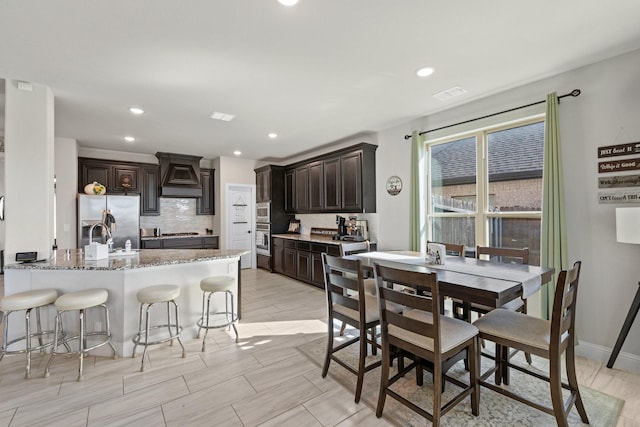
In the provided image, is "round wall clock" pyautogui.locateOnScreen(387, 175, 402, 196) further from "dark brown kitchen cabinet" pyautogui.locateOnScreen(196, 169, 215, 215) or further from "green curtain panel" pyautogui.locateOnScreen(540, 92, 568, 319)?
"dark brown kitchen cabinet" pyautogui.locateOnScreen(196, 169, 215, 215)

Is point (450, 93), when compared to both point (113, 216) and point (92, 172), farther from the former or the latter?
point (92, 172)

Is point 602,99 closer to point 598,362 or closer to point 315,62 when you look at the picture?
point 598,362

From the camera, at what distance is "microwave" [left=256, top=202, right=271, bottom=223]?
6953mm

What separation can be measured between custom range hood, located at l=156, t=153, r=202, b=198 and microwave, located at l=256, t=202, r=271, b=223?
1408 mm

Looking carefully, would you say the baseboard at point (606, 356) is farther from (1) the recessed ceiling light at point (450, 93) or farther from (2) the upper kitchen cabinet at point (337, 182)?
(2) the upper kitchen cabinet at point (337, 182)

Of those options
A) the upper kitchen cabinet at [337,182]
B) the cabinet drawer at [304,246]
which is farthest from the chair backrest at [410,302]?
the cabinet drawer at [304,246]

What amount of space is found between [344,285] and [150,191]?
5.90 metres

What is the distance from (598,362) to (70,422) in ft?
14.0

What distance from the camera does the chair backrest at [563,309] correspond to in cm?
168

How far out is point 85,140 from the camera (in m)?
5.46

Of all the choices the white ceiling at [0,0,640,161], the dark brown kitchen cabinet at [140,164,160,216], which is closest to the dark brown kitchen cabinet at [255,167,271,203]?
the dark brown kitchen cabinet at [140,164,160,216]

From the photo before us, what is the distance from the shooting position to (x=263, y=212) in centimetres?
717

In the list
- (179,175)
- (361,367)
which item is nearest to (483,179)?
(361,367)

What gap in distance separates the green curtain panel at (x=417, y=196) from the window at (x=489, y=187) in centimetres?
12
